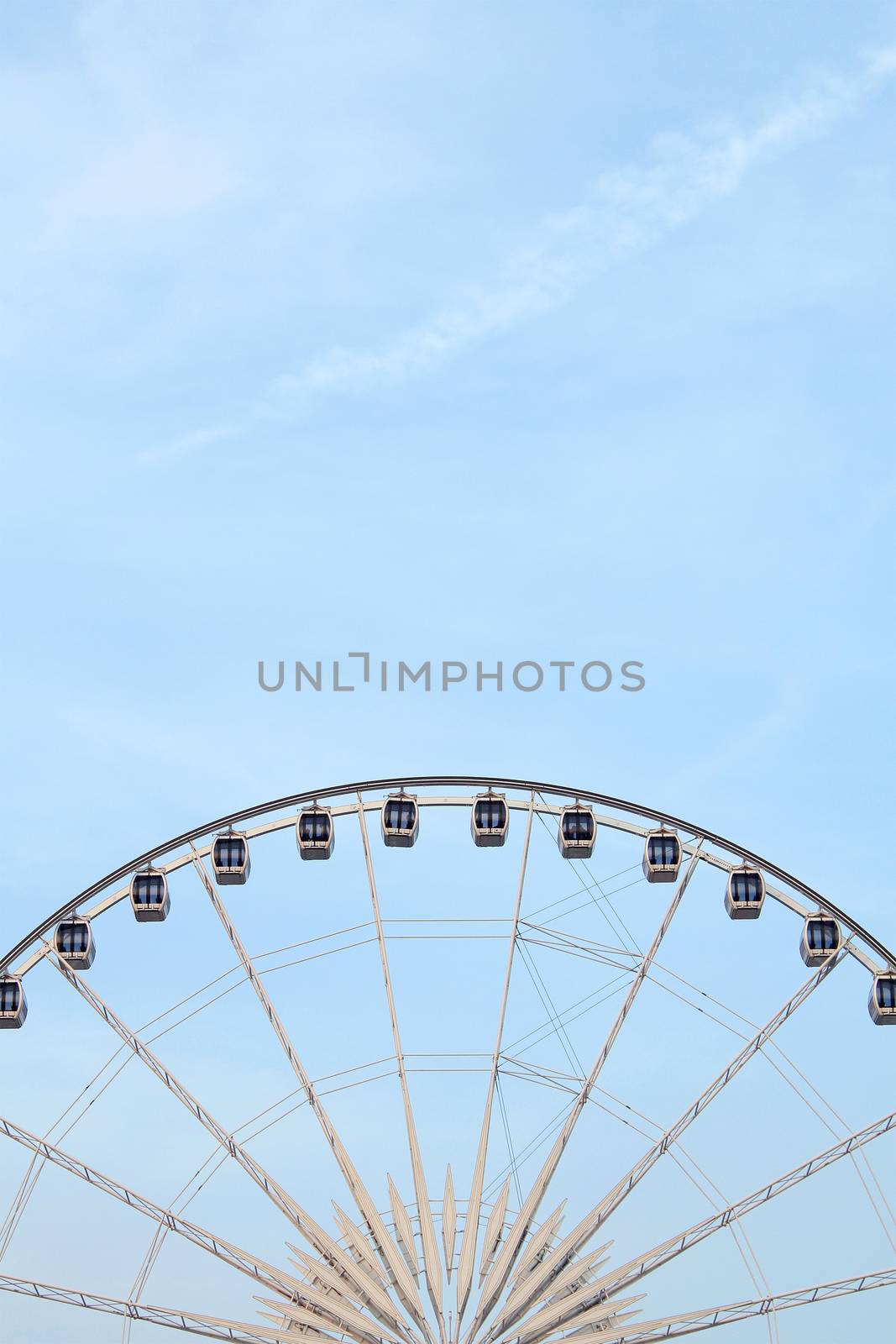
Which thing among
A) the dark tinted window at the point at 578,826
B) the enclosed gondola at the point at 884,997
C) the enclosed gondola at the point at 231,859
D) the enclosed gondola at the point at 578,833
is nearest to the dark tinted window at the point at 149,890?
the enclosed gondola at the point at 231,859

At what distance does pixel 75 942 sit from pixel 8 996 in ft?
6.66

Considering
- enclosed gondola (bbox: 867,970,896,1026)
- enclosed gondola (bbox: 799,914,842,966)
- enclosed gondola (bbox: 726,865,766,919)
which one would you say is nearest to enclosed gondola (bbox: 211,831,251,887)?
enclosed gondola (bbox: 726,865,766,919)

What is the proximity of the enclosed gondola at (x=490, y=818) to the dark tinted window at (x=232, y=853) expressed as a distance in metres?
5.29

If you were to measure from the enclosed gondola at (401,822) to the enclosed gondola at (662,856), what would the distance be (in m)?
5.27

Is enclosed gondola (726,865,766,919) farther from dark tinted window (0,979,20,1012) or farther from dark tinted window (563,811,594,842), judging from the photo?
dark tinted window (0,979,20,1012)

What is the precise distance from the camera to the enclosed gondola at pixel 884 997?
136 ft

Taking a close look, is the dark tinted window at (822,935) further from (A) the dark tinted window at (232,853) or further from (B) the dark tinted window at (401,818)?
(A) the dark tinted window at (232,853)

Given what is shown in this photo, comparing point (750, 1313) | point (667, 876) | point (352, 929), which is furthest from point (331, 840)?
point (750, 1313)

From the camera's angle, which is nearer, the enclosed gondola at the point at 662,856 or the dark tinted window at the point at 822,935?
the dark tinted window at the point at 822,935

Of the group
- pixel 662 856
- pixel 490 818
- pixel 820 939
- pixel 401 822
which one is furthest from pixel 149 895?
pixel 820 939

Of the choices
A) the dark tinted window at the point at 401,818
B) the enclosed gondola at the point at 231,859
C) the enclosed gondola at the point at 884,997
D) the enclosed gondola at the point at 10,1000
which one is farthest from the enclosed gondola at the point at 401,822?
the enclosed gondola at the point at 884,997

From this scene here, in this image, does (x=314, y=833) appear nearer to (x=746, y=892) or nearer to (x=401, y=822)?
(x=401, y=822)

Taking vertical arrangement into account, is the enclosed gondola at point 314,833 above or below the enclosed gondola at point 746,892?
above

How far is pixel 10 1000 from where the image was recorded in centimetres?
4169
